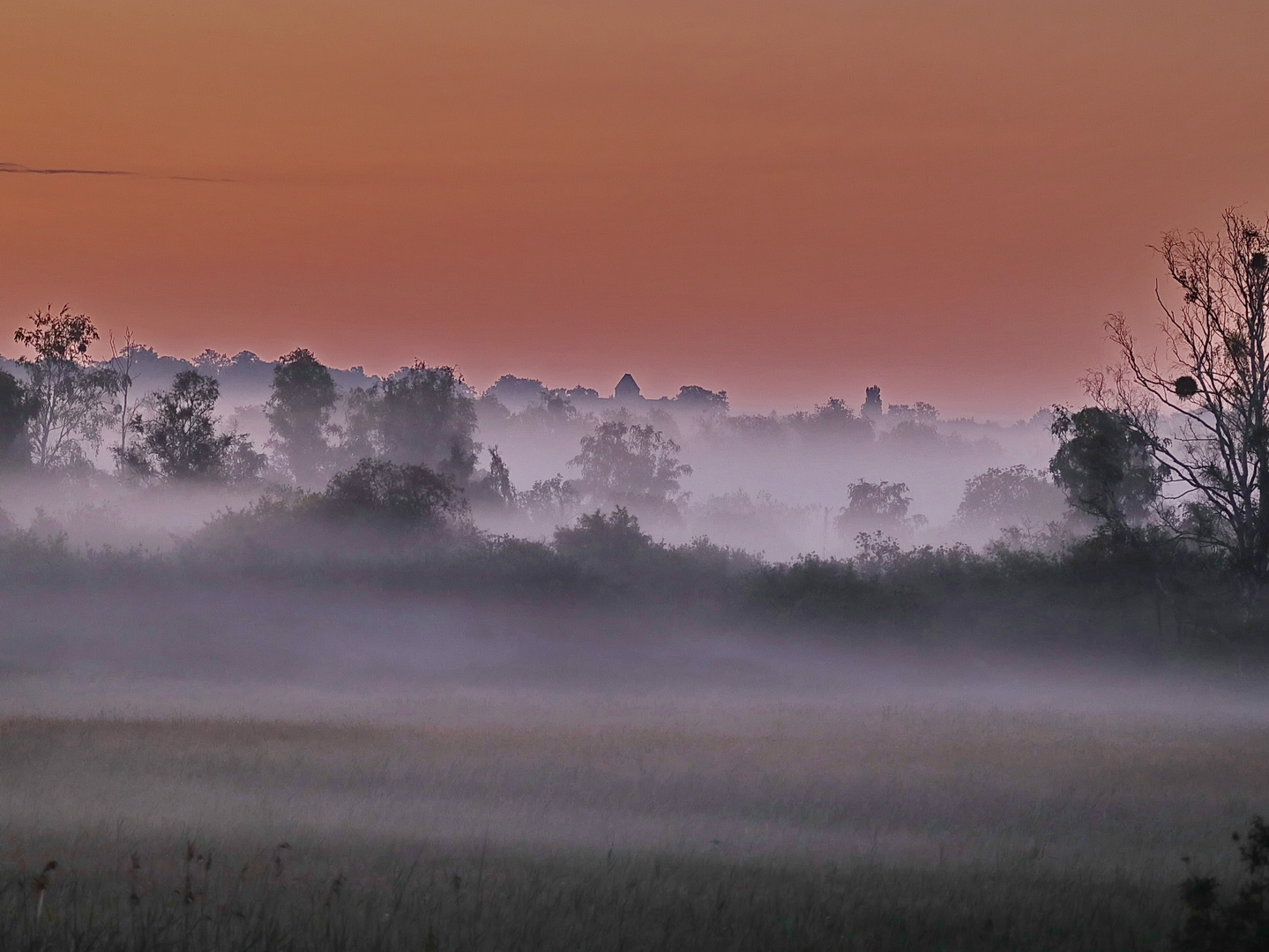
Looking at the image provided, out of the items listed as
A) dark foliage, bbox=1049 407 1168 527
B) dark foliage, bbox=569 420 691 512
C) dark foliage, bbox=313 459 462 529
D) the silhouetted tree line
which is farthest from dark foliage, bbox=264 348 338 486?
dark foliage, bbox=1049 407 1168 527

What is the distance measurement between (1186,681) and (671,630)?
71.8 feet

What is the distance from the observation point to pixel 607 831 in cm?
1781

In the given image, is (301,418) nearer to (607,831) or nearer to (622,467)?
(622,467)

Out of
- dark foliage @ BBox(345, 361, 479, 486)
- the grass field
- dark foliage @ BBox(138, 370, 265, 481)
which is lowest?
the grass field

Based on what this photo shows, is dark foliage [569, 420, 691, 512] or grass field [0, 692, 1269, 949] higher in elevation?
dark foliage [569, 420, 691, 512]

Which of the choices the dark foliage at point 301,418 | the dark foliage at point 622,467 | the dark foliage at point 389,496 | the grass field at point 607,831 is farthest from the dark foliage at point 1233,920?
the dark foliage at point 622,467

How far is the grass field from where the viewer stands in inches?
453

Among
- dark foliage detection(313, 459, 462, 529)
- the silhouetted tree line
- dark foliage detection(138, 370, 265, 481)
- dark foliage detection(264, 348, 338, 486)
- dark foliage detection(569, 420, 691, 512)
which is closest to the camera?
the silhouetted tree line

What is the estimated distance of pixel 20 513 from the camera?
81.6 m

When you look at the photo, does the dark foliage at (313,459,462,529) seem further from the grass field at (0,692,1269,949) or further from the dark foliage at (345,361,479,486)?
the grass field at (0,692,1269,949)

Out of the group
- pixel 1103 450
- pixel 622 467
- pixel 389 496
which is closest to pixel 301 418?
pixel 389 496

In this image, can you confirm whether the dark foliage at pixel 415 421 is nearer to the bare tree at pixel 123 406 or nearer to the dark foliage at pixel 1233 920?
the bare tree at pixel 123 406

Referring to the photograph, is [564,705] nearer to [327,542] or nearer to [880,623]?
[880,623]

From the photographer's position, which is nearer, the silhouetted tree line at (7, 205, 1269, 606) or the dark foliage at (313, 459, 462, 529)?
the silhouetted tree line at (7, 205, 1269, 606)
